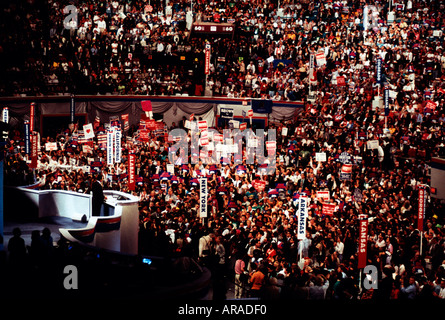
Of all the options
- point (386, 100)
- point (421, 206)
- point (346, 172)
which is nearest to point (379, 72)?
point (386, 100)

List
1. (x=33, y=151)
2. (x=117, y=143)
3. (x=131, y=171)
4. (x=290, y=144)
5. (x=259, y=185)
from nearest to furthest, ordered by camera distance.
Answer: (x=259, y=185) < (x=131, y=171) < (x=33, y=151) < (x=117, y=143) < (x=290, y=144)

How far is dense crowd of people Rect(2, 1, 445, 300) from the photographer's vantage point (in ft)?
52.1

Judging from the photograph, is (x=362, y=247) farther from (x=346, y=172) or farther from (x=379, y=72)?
(x=379, y=72)

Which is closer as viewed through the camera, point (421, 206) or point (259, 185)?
Answer: point (421, 206)

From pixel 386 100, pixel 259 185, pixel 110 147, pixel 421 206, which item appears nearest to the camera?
pixel 421 206

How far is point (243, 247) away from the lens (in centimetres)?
1645

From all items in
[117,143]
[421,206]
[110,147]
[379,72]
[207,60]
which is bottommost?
[421,206]

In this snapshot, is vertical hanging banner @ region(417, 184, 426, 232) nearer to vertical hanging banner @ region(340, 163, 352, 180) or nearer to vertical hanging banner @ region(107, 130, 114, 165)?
vertical hanging banner @ region(340, 163, 352, 180)

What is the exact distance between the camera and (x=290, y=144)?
26438mm

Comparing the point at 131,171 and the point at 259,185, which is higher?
the point at 131,171

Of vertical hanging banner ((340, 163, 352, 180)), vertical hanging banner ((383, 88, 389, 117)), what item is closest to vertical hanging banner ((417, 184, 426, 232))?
vertical hanging banner ((340, 163, 352, 180))
